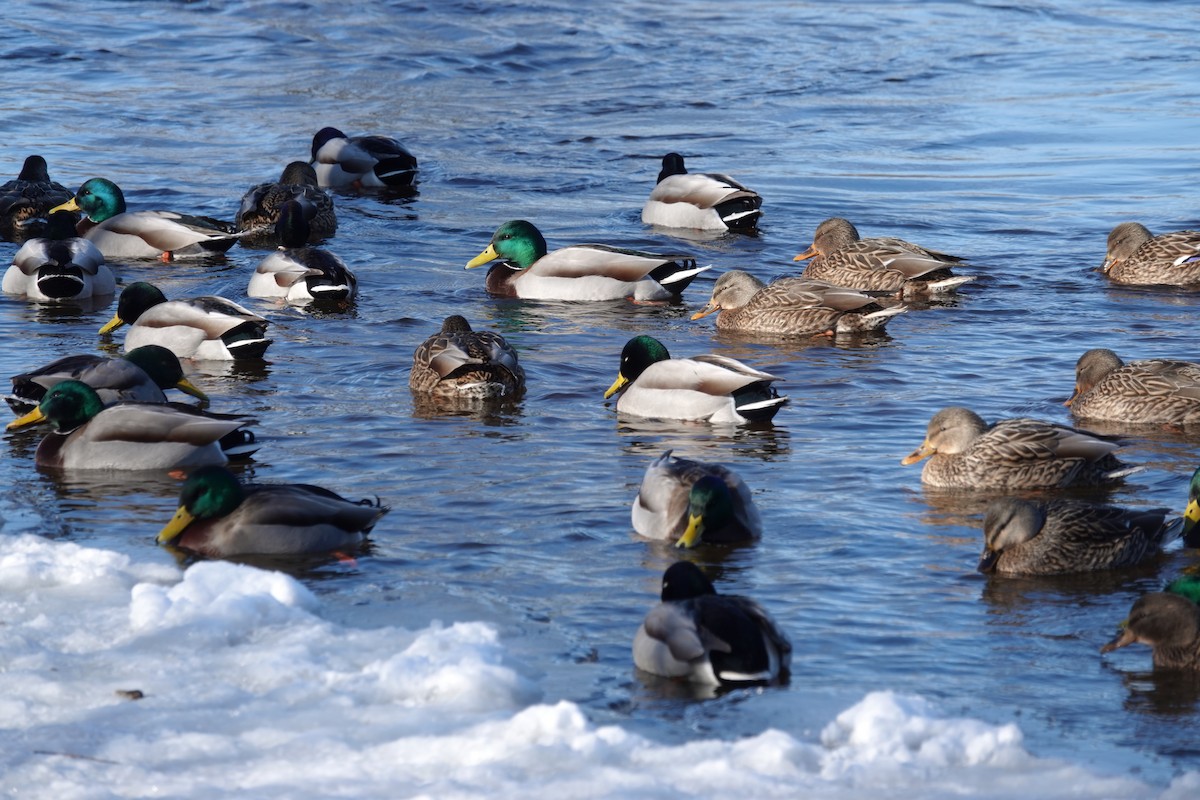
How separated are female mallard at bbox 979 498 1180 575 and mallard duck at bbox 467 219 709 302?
6818 mm

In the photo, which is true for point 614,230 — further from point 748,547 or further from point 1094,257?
point 748,547

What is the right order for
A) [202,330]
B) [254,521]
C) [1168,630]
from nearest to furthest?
[1168,630] → [254,521] → [202,330]

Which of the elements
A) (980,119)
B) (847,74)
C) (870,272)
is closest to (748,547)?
(870,272)

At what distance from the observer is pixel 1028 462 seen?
32.2ft

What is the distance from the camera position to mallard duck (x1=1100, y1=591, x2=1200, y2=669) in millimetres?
7238

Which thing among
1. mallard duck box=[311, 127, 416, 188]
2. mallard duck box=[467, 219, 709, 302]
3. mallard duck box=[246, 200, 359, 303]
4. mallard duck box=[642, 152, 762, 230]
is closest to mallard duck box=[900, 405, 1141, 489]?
mallard duck box=[467, 219, 709, 302]

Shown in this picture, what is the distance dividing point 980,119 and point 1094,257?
7450 mm

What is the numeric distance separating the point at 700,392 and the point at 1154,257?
565cm

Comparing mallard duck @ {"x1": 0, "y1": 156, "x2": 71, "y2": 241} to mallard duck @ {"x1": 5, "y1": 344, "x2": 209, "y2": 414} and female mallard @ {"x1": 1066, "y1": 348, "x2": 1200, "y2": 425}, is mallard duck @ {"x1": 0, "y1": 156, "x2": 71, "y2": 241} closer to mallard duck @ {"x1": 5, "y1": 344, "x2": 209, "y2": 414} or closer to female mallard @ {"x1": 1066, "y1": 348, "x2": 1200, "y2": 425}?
mallard duck @ {"x1": 5, "y1": 344, "x2": 209, "y2": 414}

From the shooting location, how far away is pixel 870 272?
15.1 meters

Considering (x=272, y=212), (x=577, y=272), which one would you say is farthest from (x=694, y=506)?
(x=272, y=212)

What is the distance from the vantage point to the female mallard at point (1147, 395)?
10961mm

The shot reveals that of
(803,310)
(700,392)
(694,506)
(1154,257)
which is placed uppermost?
(1154,257)

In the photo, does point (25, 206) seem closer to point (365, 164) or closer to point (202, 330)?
point (365, 164)
